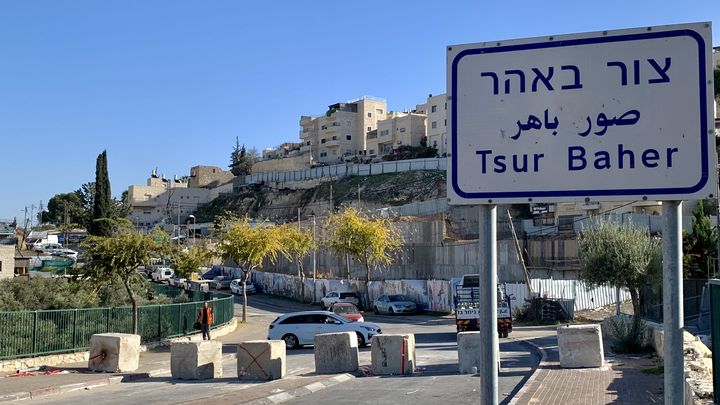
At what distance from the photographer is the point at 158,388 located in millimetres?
17391

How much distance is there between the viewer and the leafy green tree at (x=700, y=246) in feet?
127

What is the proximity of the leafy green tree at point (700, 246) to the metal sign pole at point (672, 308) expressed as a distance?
38.2 meters

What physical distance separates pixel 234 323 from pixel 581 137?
34938mm

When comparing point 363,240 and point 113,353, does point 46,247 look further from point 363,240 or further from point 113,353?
point 113,353

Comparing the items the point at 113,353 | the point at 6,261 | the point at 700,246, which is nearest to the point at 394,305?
the point at 700,246

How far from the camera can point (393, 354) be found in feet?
62.3

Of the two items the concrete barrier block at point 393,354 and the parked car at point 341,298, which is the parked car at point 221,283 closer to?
the parked car at point 341,298

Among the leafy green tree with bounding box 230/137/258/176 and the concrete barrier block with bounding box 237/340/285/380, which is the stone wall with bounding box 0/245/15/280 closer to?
the concrete barrier block with bounding box 237/340/285/380

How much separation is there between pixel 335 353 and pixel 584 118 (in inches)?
652

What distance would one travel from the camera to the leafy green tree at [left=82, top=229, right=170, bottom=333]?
24.5 meters

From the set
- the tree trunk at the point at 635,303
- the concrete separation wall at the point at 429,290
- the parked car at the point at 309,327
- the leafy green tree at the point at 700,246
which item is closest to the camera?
the tree trunk at the point at 635,303

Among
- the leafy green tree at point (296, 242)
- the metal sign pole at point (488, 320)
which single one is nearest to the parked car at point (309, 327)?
the metal sign pole at point (488, 320)

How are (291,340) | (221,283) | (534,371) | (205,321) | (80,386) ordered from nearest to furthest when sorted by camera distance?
1. (80,386)
2. (534,371)
3. (291,340)
4. (205,321)
5. (221,283)

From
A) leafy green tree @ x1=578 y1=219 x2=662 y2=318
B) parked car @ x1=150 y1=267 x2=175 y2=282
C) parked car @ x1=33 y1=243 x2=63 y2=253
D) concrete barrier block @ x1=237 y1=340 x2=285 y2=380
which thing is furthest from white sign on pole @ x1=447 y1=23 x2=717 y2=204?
parked car @ x1=33 y1=243 x2=63 y2=253
